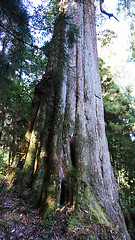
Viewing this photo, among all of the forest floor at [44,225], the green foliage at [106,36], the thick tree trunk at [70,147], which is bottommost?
the forest floor at [44,225]

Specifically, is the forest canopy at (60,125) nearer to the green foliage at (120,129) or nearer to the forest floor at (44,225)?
the forest floor at (44,225)

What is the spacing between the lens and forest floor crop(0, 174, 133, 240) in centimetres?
240

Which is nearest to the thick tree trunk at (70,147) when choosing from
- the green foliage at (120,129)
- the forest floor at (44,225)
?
the forest floor at (44,225)

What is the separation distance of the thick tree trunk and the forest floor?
0.18m

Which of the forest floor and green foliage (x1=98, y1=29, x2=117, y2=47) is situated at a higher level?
green foliage (x1=98, y1=29, x2=117, y2=47)

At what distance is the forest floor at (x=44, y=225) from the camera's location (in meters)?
2.40

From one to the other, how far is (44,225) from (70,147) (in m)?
1.44

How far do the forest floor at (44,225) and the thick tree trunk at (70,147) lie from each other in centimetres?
18

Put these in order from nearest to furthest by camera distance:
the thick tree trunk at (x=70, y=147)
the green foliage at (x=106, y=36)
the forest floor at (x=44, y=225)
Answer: the forest floor at (x=44, y=225) < the thick tree trunk at (x=70, y=147) < the green foliage at (x=106, y=36)

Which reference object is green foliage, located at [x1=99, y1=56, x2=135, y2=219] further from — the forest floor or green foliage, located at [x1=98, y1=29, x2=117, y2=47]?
the forest floor

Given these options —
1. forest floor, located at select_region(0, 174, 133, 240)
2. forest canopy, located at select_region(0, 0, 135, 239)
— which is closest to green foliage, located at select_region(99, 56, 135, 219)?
forest canopy, located at select_region(0, 0, 135, 239)

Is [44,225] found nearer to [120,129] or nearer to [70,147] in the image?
[70,147]

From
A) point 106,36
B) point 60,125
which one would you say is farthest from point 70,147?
point 106,36

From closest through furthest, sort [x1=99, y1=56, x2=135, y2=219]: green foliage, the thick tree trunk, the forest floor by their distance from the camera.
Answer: the forest floor
the thick tree trunk
[x1=99, y1=56, x2=135, y2=219]: green foliage
